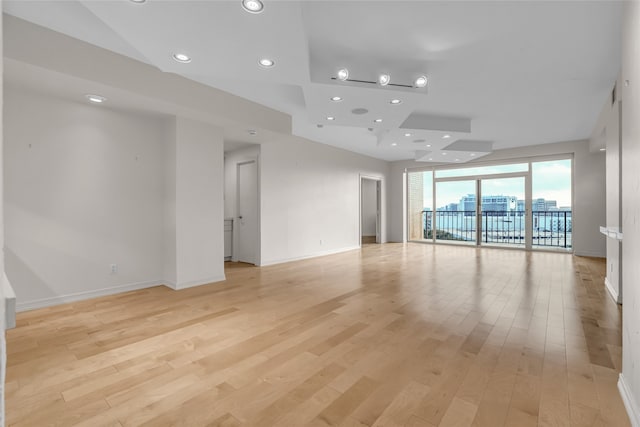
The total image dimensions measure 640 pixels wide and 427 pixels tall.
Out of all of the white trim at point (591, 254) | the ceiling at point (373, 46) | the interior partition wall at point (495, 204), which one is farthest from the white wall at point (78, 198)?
the white trim at point (591, 254)

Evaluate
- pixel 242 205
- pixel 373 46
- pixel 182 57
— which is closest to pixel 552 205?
pixel 373 46

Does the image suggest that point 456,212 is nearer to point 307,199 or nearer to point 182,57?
point 307,199

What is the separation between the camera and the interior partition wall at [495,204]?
26.1 ft

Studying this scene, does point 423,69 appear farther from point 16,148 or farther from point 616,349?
point 16,148

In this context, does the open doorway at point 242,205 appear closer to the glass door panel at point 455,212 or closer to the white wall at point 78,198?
the white wall at point 78,198

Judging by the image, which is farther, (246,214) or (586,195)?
(586,195)

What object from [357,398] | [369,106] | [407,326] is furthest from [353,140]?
[357,398]

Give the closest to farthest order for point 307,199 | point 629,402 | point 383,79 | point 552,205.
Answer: point 629,402 < point 383,79 < point 307,199 < point 552,205

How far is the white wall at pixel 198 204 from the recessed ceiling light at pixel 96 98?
0.90m

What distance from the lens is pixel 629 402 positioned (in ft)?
5.98

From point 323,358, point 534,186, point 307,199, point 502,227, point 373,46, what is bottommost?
point 323,358

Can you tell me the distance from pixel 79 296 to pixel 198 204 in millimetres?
1845

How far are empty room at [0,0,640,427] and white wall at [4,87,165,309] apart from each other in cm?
2

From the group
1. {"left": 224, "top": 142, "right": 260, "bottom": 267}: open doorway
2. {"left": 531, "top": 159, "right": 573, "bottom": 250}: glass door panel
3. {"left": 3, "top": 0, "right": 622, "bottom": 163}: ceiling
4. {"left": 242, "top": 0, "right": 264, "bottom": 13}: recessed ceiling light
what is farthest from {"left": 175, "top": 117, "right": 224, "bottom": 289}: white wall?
{"left": 531, "top": 159, "right": 573, "bottom": 250}: glass door panel
